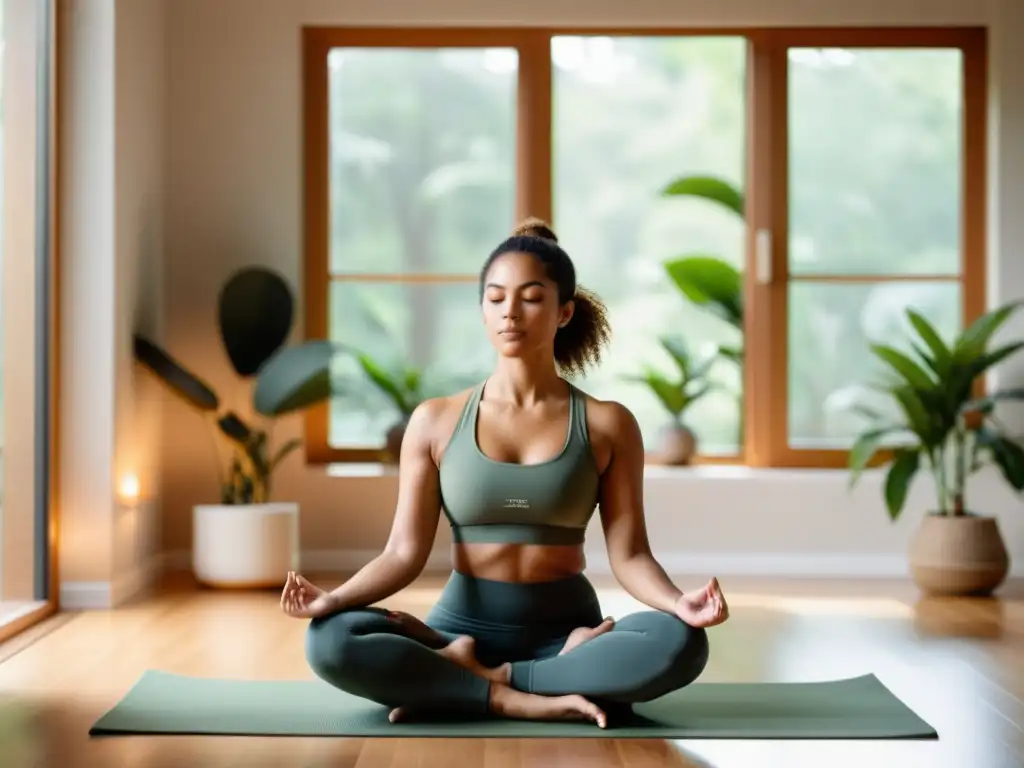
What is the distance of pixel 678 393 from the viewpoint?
5570 mm

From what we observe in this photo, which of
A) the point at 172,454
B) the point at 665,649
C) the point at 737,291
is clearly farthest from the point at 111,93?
the point at 665,649

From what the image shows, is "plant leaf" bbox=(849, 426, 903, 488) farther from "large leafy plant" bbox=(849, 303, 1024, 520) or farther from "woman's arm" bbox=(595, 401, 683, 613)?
"woman's arm" bbox=(595, 401, 683, 613)

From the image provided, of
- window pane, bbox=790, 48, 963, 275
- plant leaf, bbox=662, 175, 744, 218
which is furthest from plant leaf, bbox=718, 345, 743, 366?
plant leaf, bbox=662, 175, 744, 218

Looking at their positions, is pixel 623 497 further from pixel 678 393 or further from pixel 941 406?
pixel 678 393

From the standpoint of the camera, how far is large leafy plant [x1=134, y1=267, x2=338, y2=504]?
498 centimetres

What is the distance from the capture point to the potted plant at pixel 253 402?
197 inches

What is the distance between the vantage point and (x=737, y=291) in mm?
5672

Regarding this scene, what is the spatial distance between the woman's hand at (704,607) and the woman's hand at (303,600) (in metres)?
0.67

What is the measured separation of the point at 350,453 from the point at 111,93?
5.70ft

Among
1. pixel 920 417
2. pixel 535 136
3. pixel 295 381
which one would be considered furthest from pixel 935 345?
pixel 295 381

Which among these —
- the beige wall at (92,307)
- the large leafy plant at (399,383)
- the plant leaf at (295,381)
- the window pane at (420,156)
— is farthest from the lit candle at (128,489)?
the window pane at (420,156)

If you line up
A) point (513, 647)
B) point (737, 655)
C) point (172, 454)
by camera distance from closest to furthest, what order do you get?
→ point (513, 647), point (737, 655), point (172, 454)

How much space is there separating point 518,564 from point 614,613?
1536 mm

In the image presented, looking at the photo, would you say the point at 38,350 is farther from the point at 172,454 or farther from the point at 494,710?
the point at 494,710
